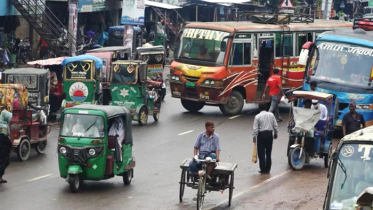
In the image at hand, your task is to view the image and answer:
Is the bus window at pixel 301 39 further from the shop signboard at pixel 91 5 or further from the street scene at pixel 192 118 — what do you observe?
the shop signboard at pixel 91 5

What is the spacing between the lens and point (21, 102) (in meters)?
18.8

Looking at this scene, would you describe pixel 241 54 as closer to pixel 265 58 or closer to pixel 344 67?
pixel 265 58

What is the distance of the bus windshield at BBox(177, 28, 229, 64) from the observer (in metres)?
25.0

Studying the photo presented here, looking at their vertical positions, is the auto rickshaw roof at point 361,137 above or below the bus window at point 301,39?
below

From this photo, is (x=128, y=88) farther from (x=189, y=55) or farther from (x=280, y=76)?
(x=280, y=76)

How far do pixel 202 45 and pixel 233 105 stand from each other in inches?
83.6

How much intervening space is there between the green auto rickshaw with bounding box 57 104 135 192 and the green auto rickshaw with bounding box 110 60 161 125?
23.5 feet

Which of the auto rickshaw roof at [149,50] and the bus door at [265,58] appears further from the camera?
the auto rickshaw roof at [149,50]

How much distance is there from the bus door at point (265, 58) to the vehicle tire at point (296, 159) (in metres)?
8.72

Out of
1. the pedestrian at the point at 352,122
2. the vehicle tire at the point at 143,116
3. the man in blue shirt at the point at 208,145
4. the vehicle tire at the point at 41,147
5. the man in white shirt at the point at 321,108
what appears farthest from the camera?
the vehicle tire at the point at 143,116

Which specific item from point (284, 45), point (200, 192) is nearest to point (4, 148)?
point (200, 192)

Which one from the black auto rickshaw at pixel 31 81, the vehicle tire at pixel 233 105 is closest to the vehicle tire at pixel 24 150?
the black auto rickshaw at pixel 31 81

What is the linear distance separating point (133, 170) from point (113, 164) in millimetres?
1996

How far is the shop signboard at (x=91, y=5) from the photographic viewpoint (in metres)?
35.9
